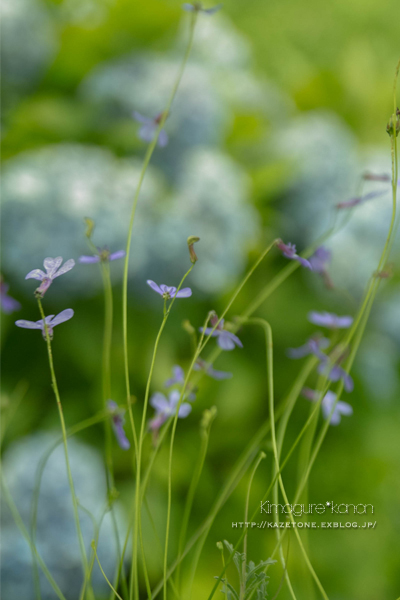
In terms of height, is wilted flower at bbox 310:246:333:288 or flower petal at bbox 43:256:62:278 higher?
wilted flower at bbox 310:246:333:288

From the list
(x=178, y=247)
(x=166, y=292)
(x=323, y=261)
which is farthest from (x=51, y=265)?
(x=178, y=247)

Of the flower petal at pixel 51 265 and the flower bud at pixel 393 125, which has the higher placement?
the flower bud at pixel 393 125

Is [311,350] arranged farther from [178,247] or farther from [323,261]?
[178,247]

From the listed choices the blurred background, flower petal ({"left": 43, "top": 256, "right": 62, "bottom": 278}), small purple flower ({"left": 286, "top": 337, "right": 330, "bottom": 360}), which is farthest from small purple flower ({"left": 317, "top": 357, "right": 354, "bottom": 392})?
the blurred background

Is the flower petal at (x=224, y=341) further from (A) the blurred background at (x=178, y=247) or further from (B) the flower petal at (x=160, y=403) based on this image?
(A) the blurred background at (x=178, y=247)

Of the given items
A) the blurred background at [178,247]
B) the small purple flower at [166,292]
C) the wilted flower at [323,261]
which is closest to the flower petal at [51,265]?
the small purple flower at [166,292]

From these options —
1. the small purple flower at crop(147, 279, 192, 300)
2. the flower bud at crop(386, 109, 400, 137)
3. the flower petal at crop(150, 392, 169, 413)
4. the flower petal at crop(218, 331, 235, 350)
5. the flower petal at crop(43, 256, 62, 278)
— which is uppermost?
the flower bud at crop(386, 109, 400, 137)

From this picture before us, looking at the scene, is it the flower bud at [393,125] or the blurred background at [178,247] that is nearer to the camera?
the flower bud at [393,125]

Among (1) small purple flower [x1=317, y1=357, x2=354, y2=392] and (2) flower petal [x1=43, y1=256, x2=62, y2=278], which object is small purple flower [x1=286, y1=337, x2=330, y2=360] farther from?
(2) flower petal [x1=43, y1=256, x2=62, y2=278]

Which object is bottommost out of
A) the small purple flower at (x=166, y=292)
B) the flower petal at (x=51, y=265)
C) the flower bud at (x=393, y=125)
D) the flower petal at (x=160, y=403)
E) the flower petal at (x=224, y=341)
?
the flower petal at (x=160, y=403)
